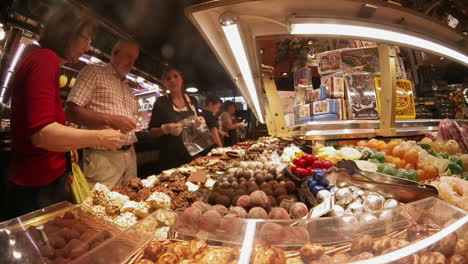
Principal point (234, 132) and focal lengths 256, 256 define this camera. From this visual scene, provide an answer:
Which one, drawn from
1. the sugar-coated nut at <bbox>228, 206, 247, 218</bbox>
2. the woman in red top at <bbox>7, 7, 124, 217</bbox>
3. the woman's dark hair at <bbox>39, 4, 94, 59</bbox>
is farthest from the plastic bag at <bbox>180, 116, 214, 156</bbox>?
the sugar-coated nut at <bbox>228, 206, 247, 218</bbox>

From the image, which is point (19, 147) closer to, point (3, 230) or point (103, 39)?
point (3, 230)

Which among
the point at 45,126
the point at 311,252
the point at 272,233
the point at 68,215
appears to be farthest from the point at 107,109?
the point at 311,252

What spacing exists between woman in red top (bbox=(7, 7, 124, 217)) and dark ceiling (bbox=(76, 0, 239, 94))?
412cm

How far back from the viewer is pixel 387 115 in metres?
2.14

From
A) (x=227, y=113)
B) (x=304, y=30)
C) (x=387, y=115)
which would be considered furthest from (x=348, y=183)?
(x=227, y=113)

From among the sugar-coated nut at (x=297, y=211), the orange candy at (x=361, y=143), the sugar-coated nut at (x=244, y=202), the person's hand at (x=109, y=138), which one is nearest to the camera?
the sugar-coated nut at (x=297, y=211)

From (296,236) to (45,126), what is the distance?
150cm

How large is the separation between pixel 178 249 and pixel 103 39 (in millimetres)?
7033

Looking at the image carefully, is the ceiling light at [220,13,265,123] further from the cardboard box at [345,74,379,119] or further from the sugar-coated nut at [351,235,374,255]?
the cardboard box at [345,74,379,119]

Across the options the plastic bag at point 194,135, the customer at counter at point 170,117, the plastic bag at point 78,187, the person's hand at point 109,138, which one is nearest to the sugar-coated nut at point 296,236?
the person's hand at point 109,138

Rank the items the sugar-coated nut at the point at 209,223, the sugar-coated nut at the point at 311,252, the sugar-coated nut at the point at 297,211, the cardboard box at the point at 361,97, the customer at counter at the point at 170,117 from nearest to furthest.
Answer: the sugar-coated nut at the point at 311,252 < the sugar-coated nut at the point at 209,223 < the sugar-coated nut at the point at 297,211 < the cardboard box at the point at 361,97 < the customer at counter at the point at 170,117

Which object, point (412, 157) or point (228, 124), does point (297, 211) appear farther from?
point (228, 124)

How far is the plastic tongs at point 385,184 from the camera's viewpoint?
1.10 m

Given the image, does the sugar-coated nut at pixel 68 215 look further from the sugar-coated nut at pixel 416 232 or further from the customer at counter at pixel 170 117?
the customer at counter at pixel 170 117
